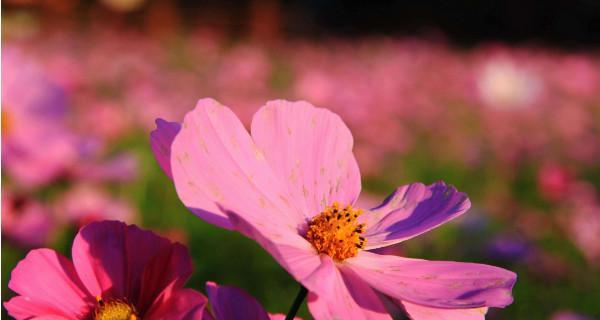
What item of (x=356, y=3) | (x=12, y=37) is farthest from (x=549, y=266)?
(x=356, y=3)

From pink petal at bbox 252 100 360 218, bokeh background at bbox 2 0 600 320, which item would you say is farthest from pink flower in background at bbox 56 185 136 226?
pink petal at bbox 252 100 360 218

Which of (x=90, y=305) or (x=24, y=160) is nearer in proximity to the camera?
(x=90, y=305)

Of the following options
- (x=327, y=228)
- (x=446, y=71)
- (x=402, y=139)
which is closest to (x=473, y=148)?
(x=402, y=139)

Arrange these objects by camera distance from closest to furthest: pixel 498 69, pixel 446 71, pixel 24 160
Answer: pixel 24 160, pixel 498 69, pixel 446 71

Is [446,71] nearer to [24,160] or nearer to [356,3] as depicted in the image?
[24,160]

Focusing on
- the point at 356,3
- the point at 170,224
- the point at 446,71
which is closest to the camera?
the point at 170,224

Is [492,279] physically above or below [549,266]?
above

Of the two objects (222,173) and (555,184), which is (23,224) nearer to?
(222,173)

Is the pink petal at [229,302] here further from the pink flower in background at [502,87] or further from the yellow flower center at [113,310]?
the pink flower in background at [502,87]
